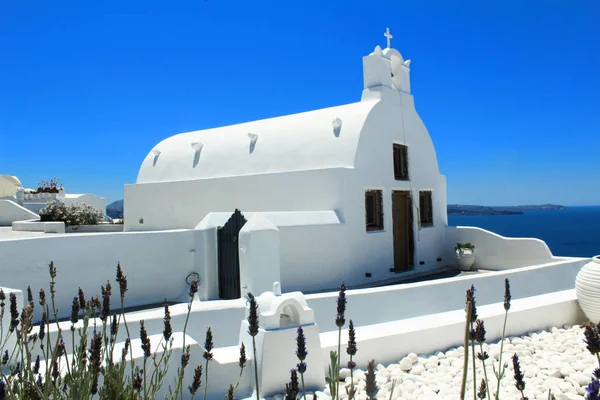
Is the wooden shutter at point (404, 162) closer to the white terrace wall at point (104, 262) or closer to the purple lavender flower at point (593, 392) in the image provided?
the white terrace wall at point (104, 262)

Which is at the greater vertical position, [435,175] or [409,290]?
[435,175]

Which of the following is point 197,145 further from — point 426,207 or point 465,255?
point 465,255

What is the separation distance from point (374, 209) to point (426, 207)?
2563mm

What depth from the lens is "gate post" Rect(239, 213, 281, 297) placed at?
8883 mm

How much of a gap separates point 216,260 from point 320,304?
3894mm

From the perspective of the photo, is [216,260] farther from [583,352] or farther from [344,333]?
[583,352]

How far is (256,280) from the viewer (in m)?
8.84

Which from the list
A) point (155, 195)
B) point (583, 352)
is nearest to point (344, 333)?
point (583, 352)

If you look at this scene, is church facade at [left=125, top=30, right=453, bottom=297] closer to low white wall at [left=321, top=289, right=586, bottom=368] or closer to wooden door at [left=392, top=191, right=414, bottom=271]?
wooden door at [left=392, top=191, right=414, bottom=271]

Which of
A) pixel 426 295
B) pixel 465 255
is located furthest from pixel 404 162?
pixel 426 295

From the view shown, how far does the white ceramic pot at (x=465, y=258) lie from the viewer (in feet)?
45.5

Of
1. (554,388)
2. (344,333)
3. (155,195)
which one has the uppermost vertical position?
(155,195)

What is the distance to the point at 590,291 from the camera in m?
7.43

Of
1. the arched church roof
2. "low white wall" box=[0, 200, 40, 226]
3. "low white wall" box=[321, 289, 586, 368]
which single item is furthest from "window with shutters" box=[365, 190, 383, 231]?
"low white wall" box=[0, 200, 40, 226]
